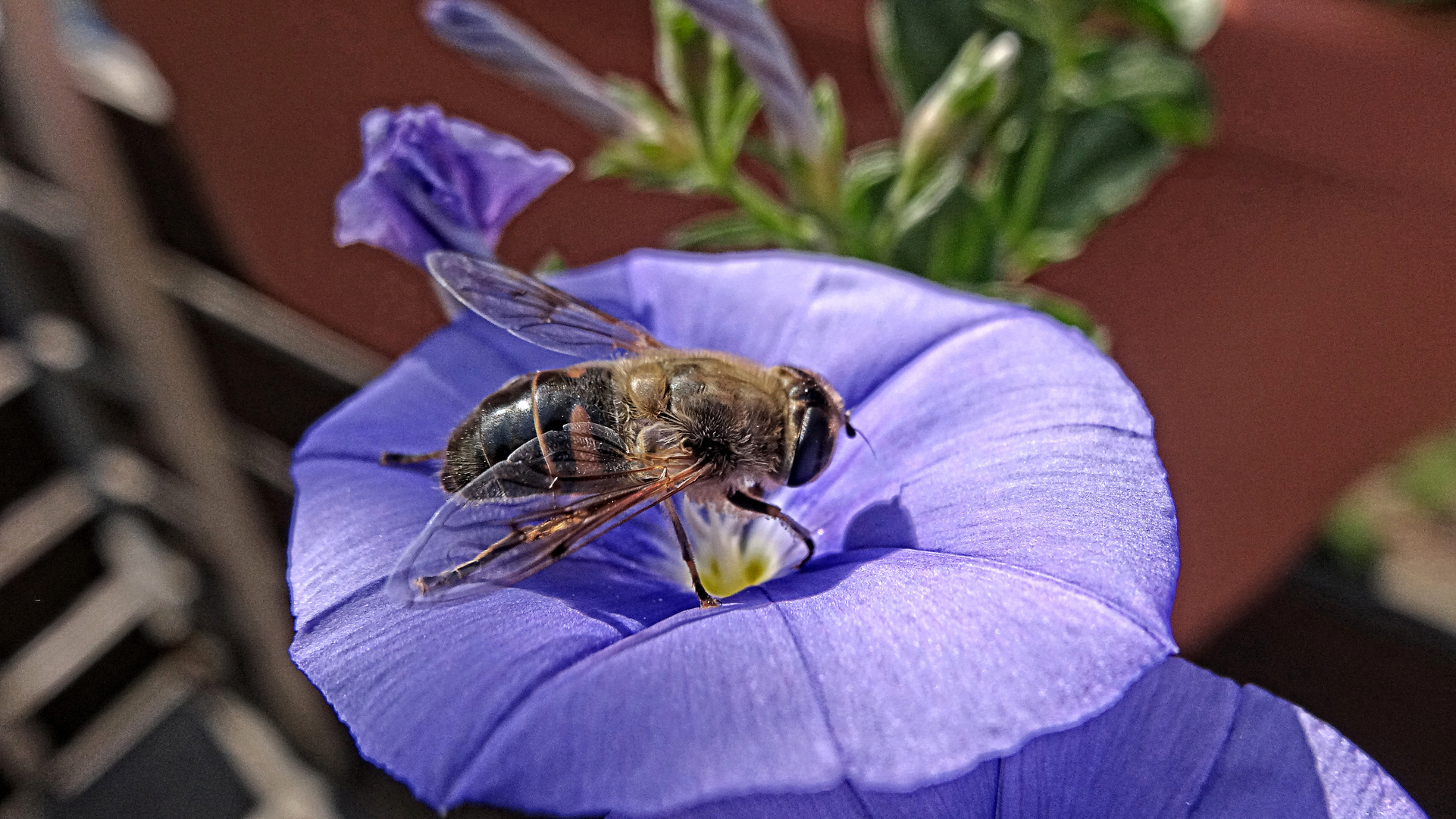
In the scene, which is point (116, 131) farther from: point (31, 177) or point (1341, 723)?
point (1341, 723)

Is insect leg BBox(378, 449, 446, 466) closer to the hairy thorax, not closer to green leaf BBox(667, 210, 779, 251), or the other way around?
the hairy thorax

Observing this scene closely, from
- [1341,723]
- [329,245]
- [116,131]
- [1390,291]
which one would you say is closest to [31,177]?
[116,131]

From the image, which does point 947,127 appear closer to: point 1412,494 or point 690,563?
point 690,563

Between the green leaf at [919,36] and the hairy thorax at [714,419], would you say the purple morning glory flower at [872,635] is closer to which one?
the hairy thorax at [714,419]

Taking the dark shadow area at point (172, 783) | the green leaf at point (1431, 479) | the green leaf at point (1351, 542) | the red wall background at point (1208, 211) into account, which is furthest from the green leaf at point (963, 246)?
the dark shadow area at point (172, 783)

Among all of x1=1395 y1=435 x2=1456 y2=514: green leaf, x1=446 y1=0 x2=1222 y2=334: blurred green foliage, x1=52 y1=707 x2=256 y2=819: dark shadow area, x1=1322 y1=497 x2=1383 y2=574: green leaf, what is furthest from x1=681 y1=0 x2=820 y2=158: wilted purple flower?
x1=52 y1=707 x2=256 y2=819: dark shadow area
